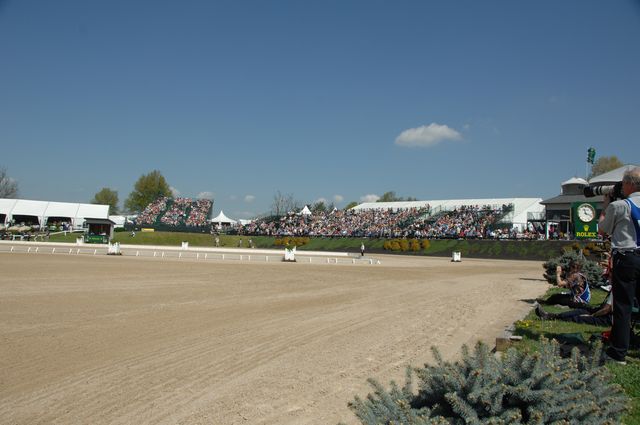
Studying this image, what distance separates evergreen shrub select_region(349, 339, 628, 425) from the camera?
283 centimetres

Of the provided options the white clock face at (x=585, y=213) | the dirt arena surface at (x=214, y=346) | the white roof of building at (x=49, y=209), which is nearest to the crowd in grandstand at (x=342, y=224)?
the white roof of building at (x=49, y=209)

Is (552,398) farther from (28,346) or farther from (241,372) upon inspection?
(28,346)

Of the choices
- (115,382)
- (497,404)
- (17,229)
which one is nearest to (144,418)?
(115,382)

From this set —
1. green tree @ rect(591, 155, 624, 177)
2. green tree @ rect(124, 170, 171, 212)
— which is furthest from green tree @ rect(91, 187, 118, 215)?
green tree @ rect(591, 155, 624, 177)

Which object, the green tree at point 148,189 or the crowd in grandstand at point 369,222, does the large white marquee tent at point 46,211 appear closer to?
the crowd in grandstand at point 369,222

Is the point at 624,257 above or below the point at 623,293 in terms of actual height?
above

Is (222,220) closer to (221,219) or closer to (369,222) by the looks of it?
(221,219)

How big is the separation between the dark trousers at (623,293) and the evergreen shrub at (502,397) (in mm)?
2095

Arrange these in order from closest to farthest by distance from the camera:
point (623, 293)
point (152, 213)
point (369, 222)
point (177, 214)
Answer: point (623, 293)
point (369, 222)
point (152, 213)
point (177, 214)

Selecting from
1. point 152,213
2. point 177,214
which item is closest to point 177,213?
point 177,214

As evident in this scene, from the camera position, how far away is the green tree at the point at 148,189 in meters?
106

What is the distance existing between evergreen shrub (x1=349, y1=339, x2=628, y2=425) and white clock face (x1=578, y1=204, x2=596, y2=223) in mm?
32883

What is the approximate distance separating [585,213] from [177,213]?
6464cm

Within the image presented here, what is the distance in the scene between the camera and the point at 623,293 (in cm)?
508
